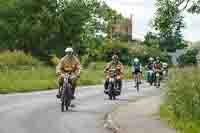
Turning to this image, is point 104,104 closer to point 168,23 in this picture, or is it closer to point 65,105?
point 65,105

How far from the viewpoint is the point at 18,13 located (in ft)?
298

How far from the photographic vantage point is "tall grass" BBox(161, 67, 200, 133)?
51.9 ft

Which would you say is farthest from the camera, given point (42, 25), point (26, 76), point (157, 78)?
point (42, 25)

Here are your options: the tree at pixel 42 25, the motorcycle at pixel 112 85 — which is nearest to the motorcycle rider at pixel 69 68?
the motorcycle at pixel 112 85

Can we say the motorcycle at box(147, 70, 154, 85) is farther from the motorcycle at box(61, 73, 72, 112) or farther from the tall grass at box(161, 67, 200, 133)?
the tall grass at box(161, 67, 200, 133)

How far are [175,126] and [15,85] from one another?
19815mm

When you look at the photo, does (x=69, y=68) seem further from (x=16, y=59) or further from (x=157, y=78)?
(x=16, y=59)

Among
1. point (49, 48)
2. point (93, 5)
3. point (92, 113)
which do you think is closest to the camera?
point (92, 113)

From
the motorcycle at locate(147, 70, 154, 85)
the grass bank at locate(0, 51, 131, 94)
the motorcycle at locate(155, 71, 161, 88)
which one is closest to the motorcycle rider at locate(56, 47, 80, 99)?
the grass bank at locate(0, 51, 131, 94)

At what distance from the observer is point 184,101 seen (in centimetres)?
1684

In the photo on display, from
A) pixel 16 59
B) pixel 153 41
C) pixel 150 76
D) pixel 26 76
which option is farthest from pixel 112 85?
pixel 153 41

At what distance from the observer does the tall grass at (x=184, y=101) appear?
1583 centimetres

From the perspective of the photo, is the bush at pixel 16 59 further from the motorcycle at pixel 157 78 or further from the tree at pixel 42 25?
the tree at pixel 42 25

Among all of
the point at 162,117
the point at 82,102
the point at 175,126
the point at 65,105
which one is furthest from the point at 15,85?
the point at 175,126
